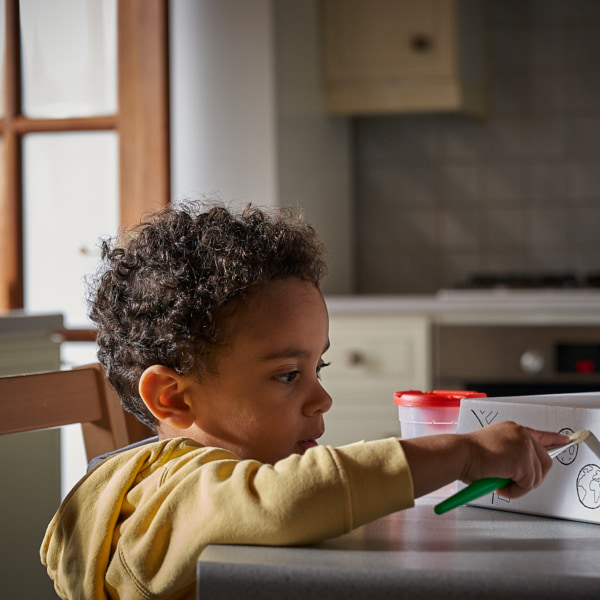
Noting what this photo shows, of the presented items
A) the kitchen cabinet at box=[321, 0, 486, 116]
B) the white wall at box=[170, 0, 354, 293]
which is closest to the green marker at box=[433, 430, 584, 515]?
the white wall at box=[170, 0, 354, 293]

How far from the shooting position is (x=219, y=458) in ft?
2.16

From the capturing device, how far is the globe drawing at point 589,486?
0.61m

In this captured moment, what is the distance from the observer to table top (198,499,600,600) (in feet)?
1.51

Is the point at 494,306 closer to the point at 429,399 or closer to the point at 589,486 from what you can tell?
the point at 429,399

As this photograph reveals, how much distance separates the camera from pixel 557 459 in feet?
2.11

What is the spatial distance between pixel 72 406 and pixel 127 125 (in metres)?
1.58

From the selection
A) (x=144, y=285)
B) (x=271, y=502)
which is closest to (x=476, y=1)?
(x=144, y=285)

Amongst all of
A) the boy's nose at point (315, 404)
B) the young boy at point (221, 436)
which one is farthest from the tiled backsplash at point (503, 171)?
the boy's nose at point (315, 404)

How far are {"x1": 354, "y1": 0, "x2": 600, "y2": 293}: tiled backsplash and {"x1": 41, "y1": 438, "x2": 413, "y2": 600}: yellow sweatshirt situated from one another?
2.30m

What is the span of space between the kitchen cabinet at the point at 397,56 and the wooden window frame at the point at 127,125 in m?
0.57

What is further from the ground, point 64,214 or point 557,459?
point 64,214

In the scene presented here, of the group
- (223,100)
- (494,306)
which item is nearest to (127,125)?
(223,100)

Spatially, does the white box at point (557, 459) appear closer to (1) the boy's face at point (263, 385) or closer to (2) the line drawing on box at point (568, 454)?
(2) the line drawing on box at point (568, 454)

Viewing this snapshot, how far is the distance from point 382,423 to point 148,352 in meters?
1.56
